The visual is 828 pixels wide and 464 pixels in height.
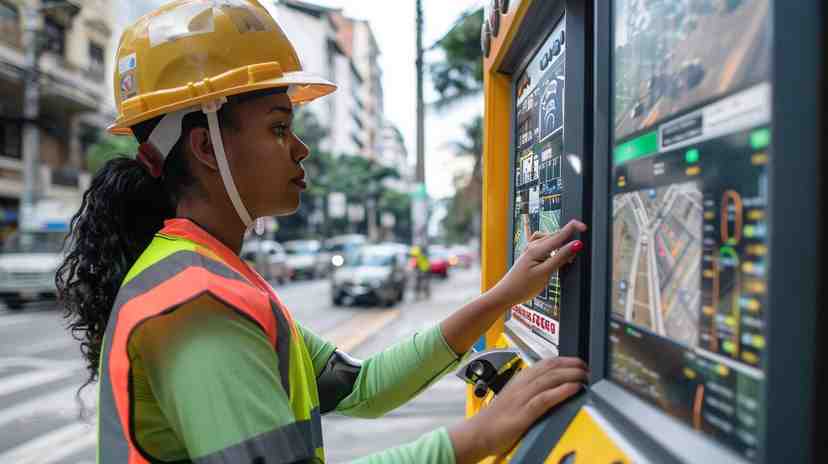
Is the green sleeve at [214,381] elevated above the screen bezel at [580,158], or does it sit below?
below

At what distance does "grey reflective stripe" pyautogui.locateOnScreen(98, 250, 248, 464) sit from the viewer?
0.98m

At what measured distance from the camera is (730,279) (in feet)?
2.20

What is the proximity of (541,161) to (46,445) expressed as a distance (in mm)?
4262

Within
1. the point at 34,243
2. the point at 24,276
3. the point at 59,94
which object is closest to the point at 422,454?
the point at 24,276

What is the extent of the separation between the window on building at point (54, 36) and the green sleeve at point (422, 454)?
73.3ft

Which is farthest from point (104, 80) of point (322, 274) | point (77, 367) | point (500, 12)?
point (500, 12)

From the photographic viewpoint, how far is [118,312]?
99cm

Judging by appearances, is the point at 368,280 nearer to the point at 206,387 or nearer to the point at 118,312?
the point at 118,312

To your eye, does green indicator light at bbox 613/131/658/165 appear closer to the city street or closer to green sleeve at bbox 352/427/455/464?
green sleeve at bbox 352/427/455/464

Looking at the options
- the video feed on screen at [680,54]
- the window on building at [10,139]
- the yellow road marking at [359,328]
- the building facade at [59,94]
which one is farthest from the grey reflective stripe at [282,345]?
the window on building at [10,139]

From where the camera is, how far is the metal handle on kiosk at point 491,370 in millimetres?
1396

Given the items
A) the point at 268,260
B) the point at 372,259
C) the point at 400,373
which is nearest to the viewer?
the point at 400,373

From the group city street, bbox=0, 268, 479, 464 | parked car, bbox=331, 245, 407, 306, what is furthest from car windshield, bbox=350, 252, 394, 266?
city street, bbox=0, 268, 479, 464

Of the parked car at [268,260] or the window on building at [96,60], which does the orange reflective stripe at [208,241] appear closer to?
the parked car at [268,260]
